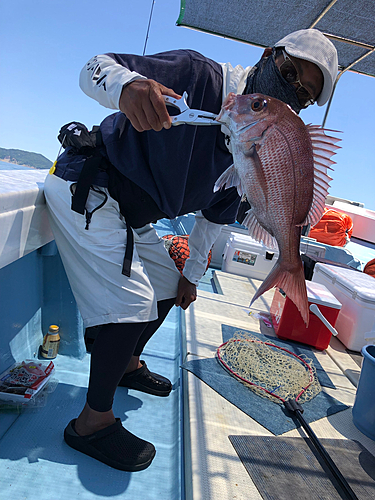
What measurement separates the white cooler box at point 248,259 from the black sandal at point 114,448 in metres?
3.46

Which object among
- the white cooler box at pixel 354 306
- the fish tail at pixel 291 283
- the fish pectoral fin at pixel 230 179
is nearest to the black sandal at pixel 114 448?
the fish tail at pixel 291 283

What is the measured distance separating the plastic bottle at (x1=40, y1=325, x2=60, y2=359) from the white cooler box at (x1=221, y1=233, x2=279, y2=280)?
122 inches

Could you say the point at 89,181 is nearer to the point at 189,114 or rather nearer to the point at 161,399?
the point at 189,114

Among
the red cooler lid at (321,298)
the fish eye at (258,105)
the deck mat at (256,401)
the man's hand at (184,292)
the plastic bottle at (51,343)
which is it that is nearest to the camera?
the fish eye at (258,105)

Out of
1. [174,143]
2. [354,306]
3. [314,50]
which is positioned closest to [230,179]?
[174,143]

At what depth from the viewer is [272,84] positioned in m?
1.20

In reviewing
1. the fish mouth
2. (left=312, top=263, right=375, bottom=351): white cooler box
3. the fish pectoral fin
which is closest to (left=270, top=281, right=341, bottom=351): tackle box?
(left=312, top=263, right=375, bottom=351): white cooler box

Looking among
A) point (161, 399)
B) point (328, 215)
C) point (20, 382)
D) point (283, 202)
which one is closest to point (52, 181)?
point (20, 382)

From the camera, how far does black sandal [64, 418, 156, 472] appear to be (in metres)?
1.43

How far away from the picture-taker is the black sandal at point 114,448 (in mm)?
1434

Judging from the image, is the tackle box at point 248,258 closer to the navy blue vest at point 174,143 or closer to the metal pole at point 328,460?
the metal pole at point 328,460

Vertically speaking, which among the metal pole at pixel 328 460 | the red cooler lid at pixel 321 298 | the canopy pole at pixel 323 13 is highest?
the canopy pole at pixel 323 13

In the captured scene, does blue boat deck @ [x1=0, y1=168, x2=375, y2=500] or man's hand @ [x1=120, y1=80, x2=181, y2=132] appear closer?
man's hand @ [x1=120, y1=80, x2=181, y2=132]

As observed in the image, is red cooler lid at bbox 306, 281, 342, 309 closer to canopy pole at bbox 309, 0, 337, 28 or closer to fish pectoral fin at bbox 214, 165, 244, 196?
fish pectoral fin at bbox 214, 165, 244, 196
